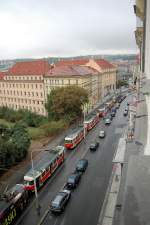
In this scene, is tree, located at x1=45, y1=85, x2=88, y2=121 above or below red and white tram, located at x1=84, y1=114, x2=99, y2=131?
above

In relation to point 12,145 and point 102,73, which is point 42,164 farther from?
point 102,73

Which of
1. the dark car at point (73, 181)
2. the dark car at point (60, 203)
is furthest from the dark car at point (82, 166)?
the dark car at point (60, 203)

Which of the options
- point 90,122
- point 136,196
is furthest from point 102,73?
point 136,196

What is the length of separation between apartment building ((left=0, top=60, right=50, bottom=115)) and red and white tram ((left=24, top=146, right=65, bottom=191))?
39.8 meters

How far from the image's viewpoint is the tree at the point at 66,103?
4903 centimetres

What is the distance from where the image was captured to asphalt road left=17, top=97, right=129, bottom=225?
68.5 ft

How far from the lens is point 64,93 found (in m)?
49.2

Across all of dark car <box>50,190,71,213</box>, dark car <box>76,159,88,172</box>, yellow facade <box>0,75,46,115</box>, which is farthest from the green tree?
yellow facade <box>0,75,46,115</box>

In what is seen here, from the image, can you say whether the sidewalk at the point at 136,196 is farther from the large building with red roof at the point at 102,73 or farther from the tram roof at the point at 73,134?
the large building with red roof at the point at 102,73

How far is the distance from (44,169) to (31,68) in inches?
1976

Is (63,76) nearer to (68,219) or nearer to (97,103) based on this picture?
(97,103)

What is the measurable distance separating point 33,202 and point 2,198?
4.59 meters

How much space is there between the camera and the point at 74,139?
38.0 meters

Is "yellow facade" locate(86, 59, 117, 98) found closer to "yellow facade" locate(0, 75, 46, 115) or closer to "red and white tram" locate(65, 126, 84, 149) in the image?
"yellow facade" locate(0, 75, 46, 115)
